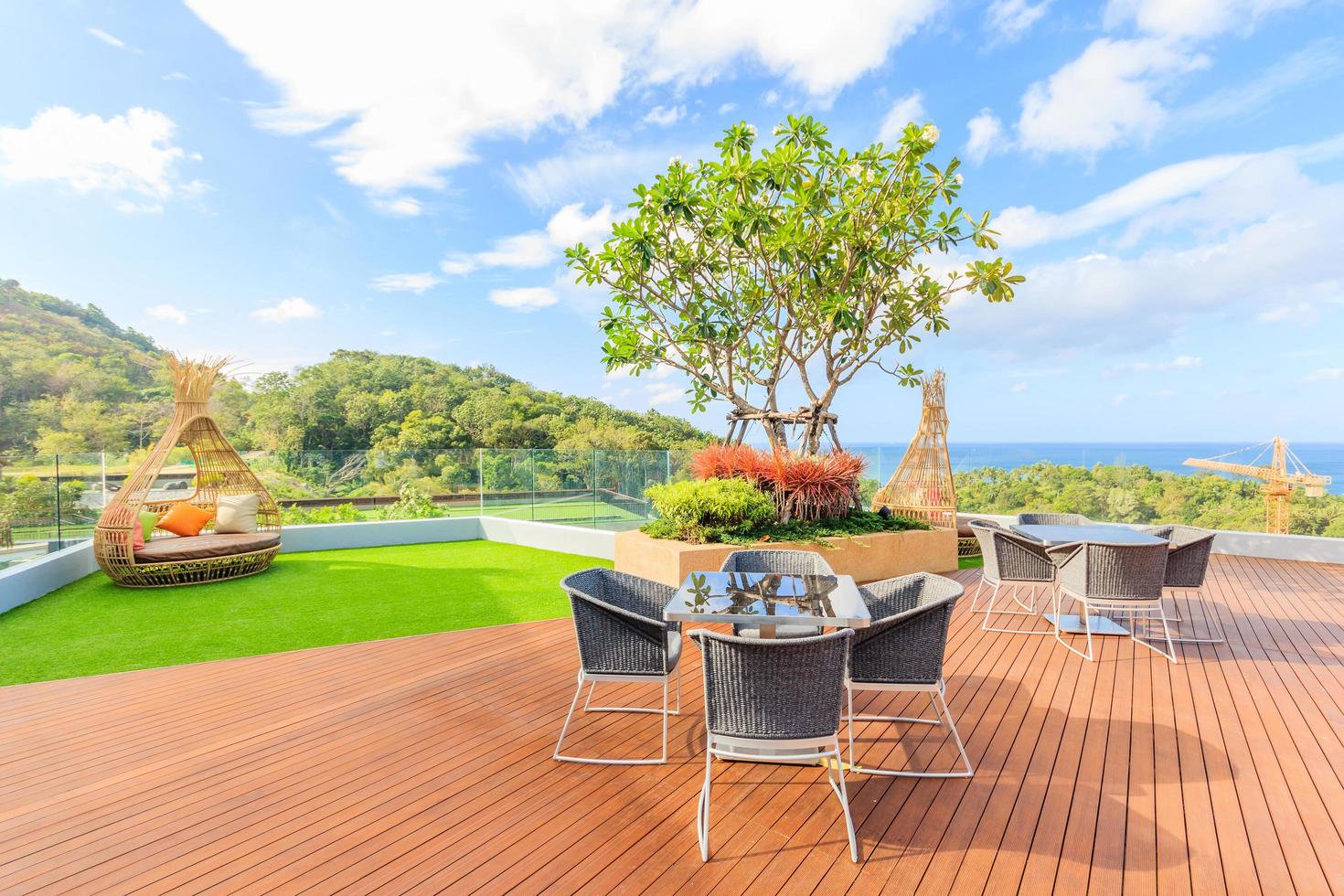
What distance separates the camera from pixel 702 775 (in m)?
2.91

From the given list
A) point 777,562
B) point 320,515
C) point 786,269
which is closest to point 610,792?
point 777,562

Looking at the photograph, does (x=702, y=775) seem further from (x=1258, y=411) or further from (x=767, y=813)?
(x=1258, y=411)

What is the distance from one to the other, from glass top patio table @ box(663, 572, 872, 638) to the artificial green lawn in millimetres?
2815

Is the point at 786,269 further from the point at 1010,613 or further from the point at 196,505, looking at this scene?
the point at 196,505

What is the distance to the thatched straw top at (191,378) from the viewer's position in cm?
761

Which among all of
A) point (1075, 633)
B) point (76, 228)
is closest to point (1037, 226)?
point (1075, 633)

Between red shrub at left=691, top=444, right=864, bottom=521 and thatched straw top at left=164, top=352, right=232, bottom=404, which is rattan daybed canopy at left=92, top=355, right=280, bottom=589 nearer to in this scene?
thatched straw top at left=164, top=352, right=232, bottom=404

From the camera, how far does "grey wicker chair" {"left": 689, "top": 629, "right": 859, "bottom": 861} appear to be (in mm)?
2326

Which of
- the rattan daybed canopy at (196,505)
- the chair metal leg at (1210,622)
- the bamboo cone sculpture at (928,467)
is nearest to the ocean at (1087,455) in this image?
the bamboo cone sculpture at (928,467)

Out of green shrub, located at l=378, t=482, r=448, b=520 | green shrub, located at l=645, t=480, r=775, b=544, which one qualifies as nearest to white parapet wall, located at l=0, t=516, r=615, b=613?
green shrub, located at l=378, t=482, r=448, b=520

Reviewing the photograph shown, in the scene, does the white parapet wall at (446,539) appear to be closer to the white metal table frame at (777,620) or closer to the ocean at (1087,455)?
the ocean at (1087,455)

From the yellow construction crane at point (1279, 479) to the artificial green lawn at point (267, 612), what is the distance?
9811 millimetres

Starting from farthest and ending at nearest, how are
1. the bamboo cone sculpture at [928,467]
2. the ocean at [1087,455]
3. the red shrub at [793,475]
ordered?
1. the ocean at [1087,455]
2. the bamboo cone sculpture at [928,467]
3. the red shrub at [793,475]

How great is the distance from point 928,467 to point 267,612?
796 cm
